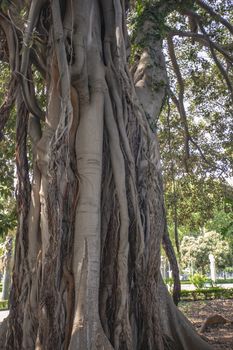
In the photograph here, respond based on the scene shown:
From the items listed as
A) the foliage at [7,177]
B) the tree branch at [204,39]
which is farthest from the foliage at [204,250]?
the foliage at [7,177]

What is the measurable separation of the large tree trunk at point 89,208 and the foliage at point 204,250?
25164mm

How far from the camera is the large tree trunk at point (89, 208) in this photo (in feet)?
9.04

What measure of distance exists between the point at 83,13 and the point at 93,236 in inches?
80.9

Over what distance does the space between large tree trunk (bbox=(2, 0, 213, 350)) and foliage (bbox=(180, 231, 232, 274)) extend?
2516cm

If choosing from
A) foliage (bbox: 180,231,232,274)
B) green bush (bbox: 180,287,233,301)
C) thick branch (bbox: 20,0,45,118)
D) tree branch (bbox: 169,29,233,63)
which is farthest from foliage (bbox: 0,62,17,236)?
foliage (bbox: 180,231,232,274)

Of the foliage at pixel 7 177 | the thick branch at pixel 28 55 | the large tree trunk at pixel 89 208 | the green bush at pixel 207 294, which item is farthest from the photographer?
the green bush at pixel 207 294

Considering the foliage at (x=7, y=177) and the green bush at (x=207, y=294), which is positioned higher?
the foliage at (x=7, y=177)

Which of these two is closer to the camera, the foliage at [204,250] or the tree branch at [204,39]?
the tree branch at [204,39]

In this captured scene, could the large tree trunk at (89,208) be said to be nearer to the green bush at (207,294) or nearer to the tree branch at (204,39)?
the tree branch at (204,39)

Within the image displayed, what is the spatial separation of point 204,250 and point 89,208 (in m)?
27.0

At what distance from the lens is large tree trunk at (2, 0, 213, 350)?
2.76 metres

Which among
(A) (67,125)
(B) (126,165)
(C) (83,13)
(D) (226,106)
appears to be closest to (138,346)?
(B) (126,165)

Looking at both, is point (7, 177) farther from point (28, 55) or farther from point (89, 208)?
point (89, 208)

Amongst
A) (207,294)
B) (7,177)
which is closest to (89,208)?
(7,177)
